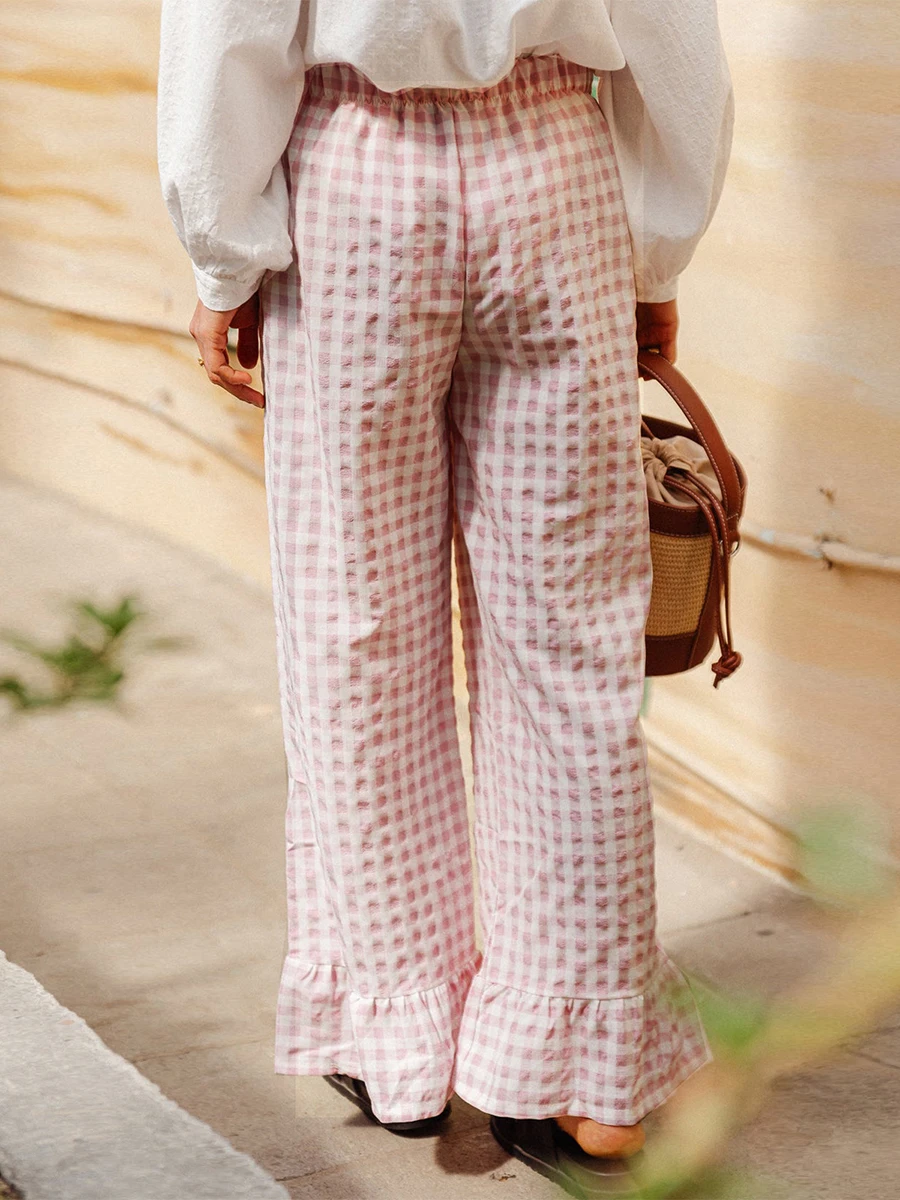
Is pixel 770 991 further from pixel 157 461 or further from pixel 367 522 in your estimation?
pixel 157 461

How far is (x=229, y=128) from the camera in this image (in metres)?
1.55

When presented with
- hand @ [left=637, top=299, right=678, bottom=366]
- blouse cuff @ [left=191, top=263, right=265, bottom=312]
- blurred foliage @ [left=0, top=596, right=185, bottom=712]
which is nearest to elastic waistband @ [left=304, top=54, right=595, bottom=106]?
blouse cuff @ [left=191, top=263, right=265, bottom=312]

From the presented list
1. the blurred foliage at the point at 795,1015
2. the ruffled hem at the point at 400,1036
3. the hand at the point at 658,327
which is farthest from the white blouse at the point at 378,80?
the blurred foliage at the point at 795,1015

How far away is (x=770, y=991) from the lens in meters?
2.26

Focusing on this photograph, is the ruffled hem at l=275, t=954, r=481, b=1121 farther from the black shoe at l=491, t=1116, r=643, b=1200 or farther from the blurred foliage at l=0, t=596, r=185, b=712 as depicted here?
the blurred foliage at l=0, t=596, r=185, b=712

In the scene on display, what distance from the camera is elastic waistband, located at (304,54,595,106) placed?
1.60m

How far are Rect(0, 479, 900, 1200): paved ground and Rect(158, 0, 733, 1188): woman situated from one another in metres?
0.09

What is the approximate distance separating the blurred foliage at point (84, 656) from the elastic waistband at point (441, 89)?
6.00ft

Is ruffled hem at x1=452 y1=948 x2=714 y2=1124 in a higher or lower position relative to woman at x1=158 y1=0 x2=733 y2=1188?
lower

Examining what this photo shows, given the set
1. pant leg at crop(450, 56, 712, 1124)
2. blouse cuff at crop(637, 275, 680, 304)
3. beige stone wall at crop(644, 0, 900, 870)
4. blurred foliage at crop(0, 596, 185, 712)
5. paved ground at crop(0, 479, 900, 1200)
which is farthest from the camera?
blurred foliage at crop(0, 596, 185, 712)

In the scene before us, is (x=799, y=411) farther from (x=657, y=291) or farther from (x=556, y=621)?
(x=556, y=621)

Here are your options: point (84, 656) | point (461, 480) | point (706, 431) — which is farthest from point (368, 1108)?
point (84, 656)

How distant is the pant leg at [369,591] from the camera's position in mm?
1597

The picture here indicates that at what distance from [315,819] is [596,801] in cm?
32
